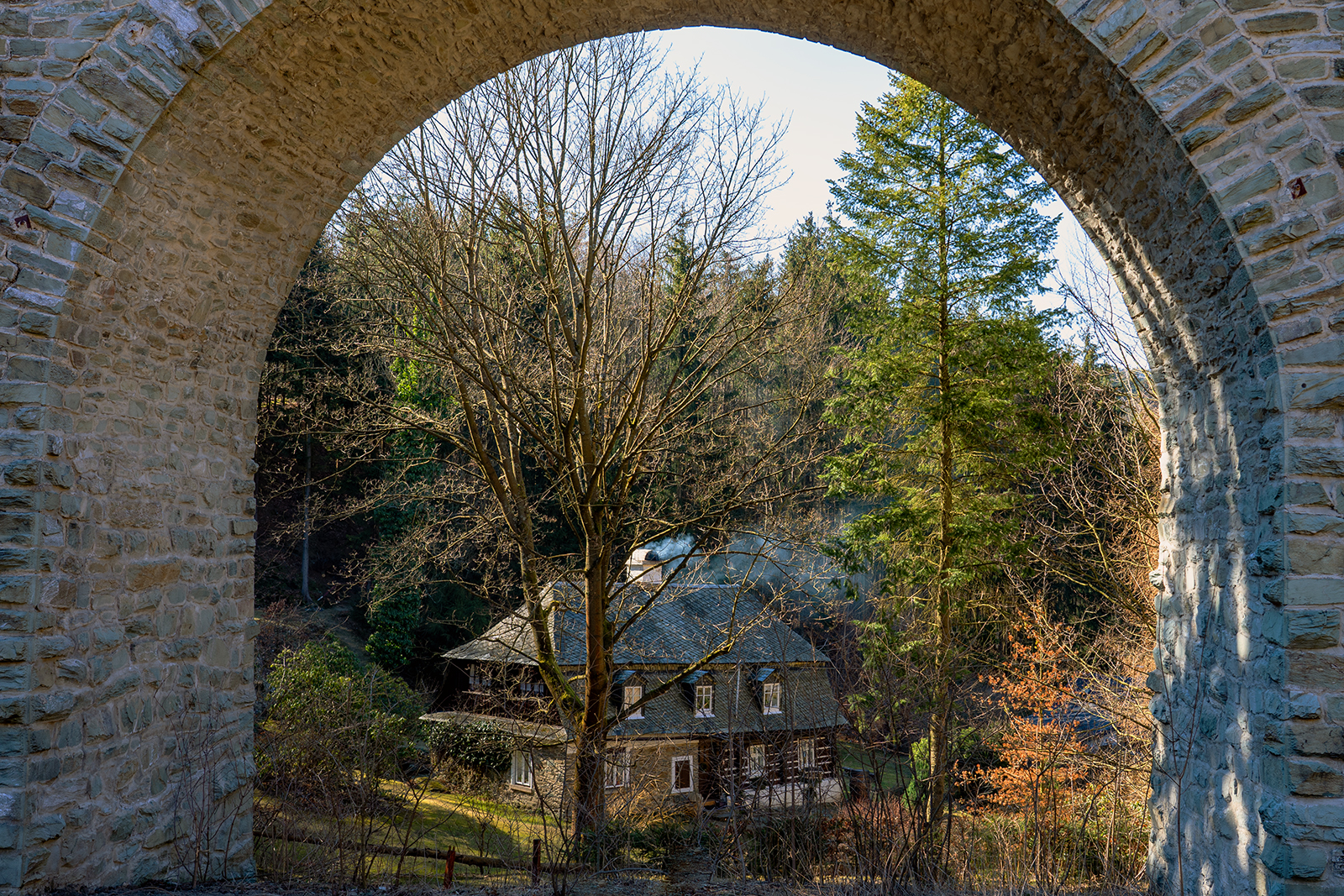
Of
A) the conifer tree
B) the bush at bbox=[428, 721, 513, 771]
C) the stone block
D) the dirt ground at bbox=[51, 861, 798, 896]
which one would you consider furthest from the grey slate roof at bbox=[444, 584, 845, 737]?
the stone block

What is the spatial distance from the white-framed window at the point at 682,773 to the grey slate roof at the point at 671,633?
1.76m

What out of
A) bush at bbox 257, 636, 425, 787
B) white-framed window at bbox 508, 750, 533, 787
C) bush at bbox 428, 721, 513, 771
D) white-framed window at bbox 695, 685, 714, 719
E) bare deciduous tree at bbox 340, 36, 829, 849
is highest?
bare deciduous tree at bbox 340, 36, 829, 849

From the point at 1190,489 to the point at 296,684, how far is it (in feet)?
34.6

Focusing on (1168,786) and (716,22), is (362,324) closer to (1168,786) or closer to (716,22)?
(716,22)

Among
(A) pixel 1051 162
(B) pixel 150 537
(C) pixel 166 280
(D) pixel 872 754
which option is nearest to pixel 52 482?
(B) pixel 150 537

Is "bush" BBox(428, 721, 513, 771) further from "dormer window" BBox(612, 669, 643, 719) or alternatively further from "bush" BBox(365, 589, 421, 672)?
"bush" BBox(365, 589, 421, 672)

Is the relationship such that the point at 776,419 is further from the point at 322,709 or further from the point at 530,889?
the point at 530,889

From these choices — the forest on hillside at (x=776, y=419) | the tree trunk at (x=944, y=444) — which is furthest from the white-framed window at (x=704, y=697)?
the tree trunk at (x=944, y=444)

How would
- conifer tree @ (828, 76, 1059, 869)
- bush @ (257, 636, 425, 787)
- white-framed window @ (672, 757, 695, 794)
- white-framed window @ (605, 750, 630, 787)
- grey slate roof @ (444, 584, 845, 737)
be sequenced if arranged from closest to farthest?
bush @ (257, 636, 425, 787)
white-framed window @ (605, 750, 630, 787)
grey slate roof @ (444, 584, 845, 737)
conifer tree @ (828, 76, 1059, 869)
white-framed window @ (672, 757, 695, 794)

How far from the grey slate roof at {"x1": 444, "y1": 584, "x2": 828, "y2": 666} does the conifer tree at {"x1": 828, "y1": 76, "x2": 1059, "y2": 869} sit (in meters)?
2.24

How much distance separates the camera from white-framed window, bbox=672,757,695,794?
14.6m

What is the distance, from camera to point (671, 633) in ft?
50.2

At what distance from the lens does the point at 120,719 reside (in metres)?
4.07

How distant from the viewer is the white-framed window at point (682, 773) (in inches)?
575
